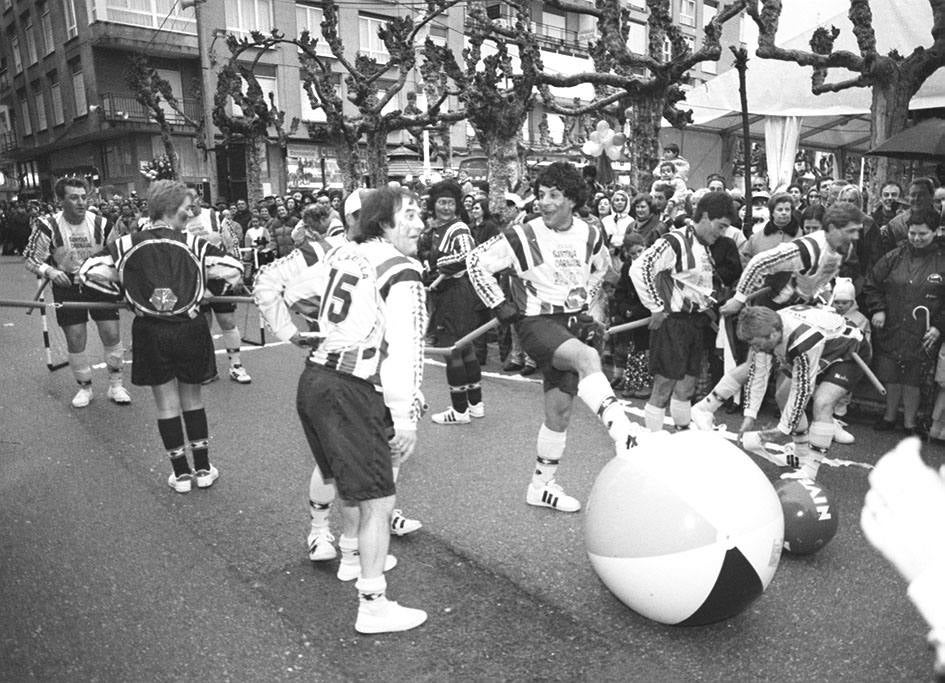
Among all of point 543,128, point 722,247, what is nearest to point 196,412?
point 722,247

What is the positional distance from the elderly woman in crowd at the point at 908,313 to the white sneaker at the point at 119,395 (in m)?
6.86

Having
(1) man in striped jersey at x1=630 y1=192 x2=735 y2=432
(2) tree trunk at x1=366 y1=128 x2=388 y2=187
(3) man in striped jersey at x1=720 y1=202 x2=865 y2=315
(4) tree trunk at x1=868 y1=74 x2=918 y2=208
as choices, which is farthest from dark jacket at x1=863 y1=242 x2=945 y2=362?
(2) tree trunk at x1=366 y1=128 x2=388 y2=187

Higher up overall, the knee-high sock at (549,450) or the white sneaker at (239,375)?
the knee-high sock at (549,450)

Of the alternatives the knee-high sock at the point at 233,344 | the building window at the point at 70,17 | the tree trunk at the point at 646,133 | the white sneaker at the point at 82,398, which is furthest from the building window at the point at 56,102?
the white sneaker at the point at 82,398

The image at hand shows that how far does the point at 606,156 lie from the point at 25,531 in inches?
396

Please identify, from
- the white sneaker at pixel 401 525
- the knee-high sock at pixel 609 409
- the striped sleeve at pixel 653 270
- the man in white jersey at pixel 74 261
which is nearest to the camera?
the knee-high sock at pixel 609 409

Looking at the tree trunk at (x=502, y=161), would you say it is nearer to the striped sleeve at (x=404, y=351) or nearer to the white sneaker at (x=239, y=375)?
the white sneaker at (x=239, y=375)

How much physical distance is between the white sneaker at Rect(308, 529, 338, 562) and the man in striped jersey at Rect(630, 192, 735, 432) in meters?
2.59

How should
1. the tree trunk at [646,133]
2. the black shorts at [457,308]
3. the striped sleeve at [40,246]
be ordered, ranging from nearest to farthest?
1. the black shorts at [457,308]
2. the striped sleeve at [40,246]
3. the tree trunk at [646,133]

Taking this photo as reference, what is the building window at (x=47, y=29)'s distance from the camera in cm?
3944

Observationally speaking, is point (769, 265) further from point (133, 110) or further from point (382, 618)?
point (133, 110)

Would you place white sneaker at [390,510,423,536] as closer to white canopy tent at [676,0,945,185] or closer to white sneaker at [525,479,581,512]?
white sneaker at [525,479,581,512]

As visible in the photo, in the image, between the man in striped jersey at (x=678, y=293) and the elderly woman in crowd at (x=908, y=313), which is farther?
the elderly woman in crowd at (x=908, y=313)

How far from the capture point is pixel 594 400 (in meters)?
4.02
